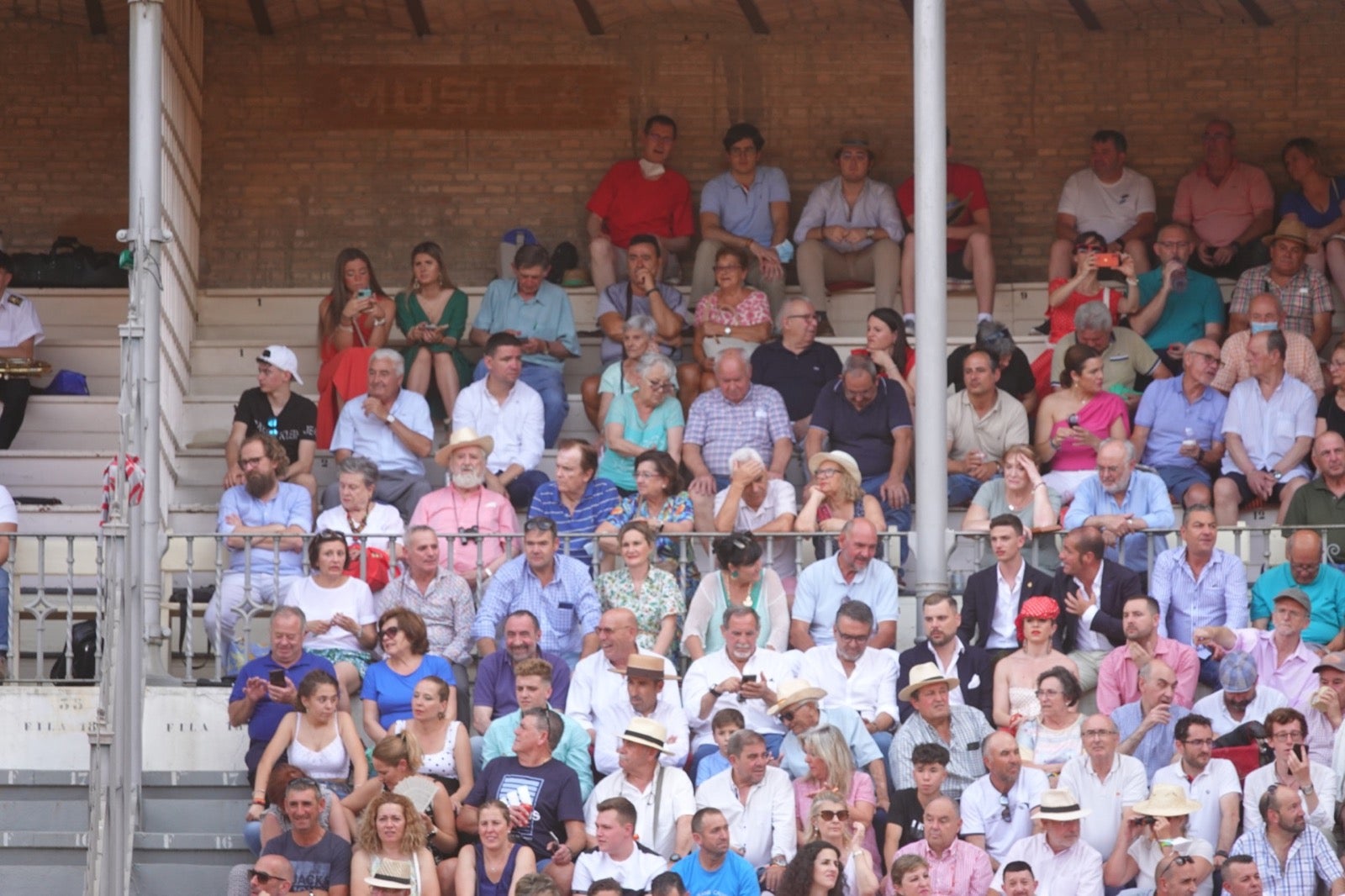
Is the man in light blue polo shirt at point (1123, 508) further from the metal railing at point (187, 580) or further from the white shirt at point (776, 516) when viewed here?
the white shirt at point (776, 516)

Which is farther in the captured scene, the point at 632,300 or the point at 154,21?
the point at 632,300

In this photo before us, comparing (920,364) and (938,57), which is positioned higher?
(938,57)

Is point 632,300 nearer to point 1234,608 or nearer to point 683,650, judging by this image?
point 683,650

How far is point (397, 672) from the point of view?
37.3 feet

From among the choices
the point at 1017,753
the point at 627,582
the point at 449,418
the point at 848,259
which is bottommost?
the point at 1017,753

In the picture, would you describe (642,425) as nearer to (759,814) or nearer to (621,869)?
(759,814)

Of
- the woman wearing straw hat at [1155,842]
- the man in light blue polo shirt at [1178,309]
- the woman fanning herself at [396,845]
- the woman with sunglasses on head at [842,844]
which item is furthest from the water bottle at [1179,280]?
the woman fanning herself at [396,845]

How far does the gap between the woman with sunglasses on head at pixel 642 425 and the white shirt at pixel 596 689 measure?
1.86 m

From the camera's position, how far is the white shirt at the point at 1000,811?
1074 centimetres

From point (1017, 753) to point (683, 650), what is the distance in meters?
1.77

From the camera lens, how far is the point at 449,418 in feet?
45.9

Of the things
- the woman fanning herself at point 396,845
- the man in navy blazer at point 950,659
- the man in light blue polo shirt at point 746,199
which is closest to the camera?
the woman fanning herself at point 396,845

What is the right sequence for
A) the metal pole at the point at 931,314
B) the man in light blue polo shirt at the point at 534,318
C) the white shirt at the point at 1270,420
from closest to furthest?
the metal pole at the point at 931,314, the white shirt at the point at 1270,420, the man in light blue polo shirt at the point at 534,318

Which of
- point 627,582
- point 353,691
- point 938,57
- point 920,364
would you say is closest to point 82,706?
point 353,691
